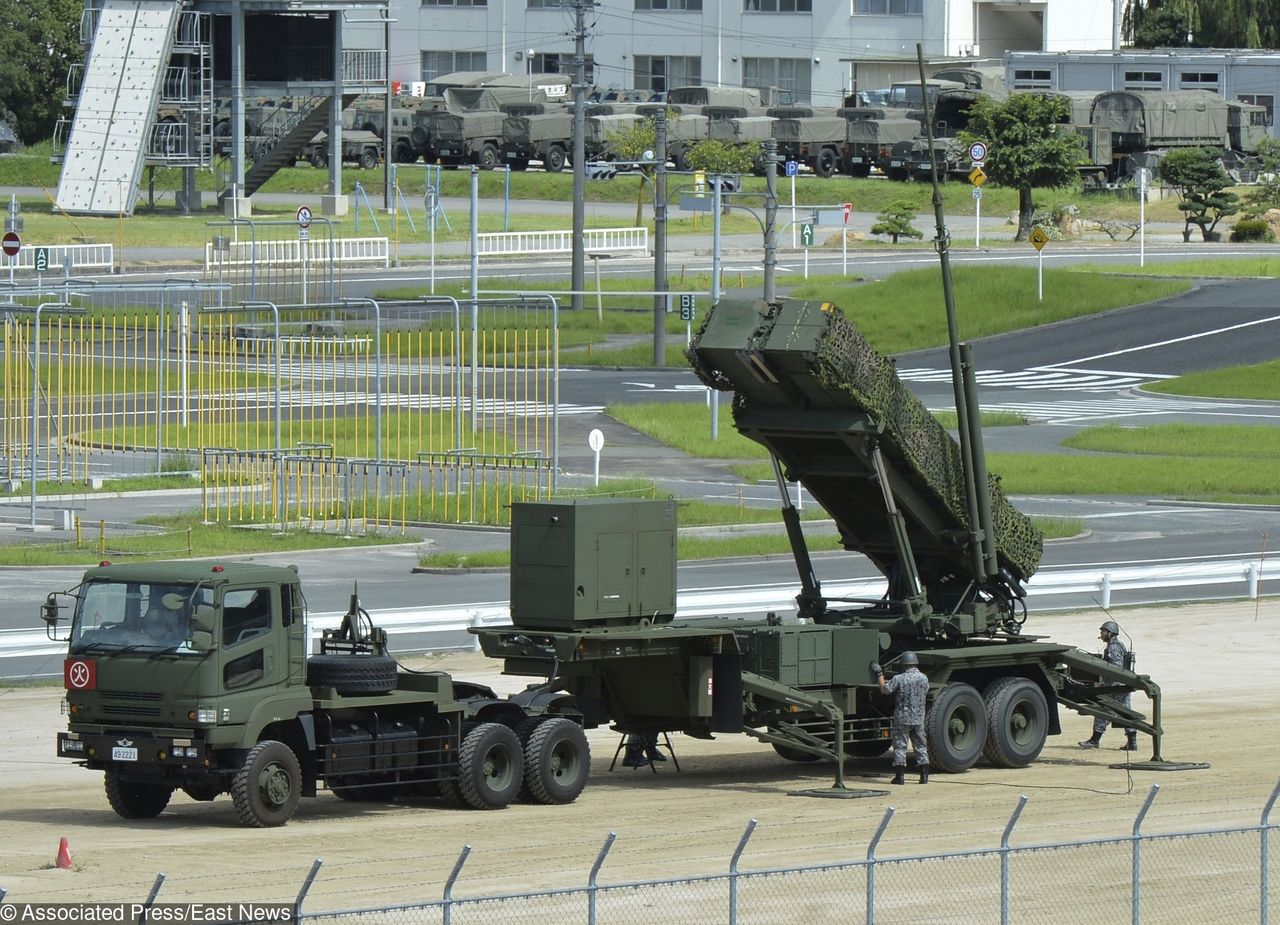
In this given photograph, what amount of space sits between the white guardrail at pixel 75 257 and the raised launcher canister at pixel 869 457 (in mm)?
48801

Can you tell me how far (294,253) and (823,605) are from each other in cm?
5090

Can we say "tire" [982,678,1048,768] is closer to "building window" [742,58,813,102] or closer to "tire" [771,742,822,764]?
"tire" [771,742,822,764]

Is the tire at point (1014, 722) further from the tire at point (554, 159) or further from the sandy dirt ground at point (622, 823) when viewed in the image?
the tire at point (554, 159)

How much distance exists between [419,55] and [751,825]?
110938 mm

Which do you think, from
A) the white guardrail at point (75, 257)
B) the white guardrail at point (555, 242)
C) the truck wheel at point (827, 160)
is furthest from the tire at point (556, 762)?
the truck wheel at point (827, 160)

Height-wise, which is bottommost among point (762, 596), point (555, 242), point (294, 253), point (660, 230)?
point (762, 596)

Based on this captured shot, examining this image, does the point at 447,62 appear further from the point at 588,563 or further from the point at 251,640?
the point at 251,640

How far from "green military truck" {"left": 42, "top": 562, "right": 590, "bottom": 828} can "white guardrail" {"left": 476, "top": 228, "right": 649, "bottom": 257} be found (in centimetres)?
6013

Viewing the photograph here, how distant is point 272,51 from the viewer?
8669cm

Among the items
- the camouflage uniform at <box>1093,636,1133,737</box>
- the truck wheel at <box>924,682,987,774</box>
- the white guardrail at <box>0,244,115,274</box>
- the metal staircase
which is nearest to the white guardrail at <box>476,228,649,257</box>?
the metal staircase

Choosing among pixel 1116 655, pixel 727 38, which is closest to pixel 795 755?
pixel 1116 655

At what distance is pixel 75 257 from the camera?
227 feet

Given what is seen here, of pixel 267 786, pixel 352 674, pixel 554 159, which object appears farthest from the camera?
pixel 554 159

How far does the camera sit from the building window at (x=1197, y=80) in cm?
10519
